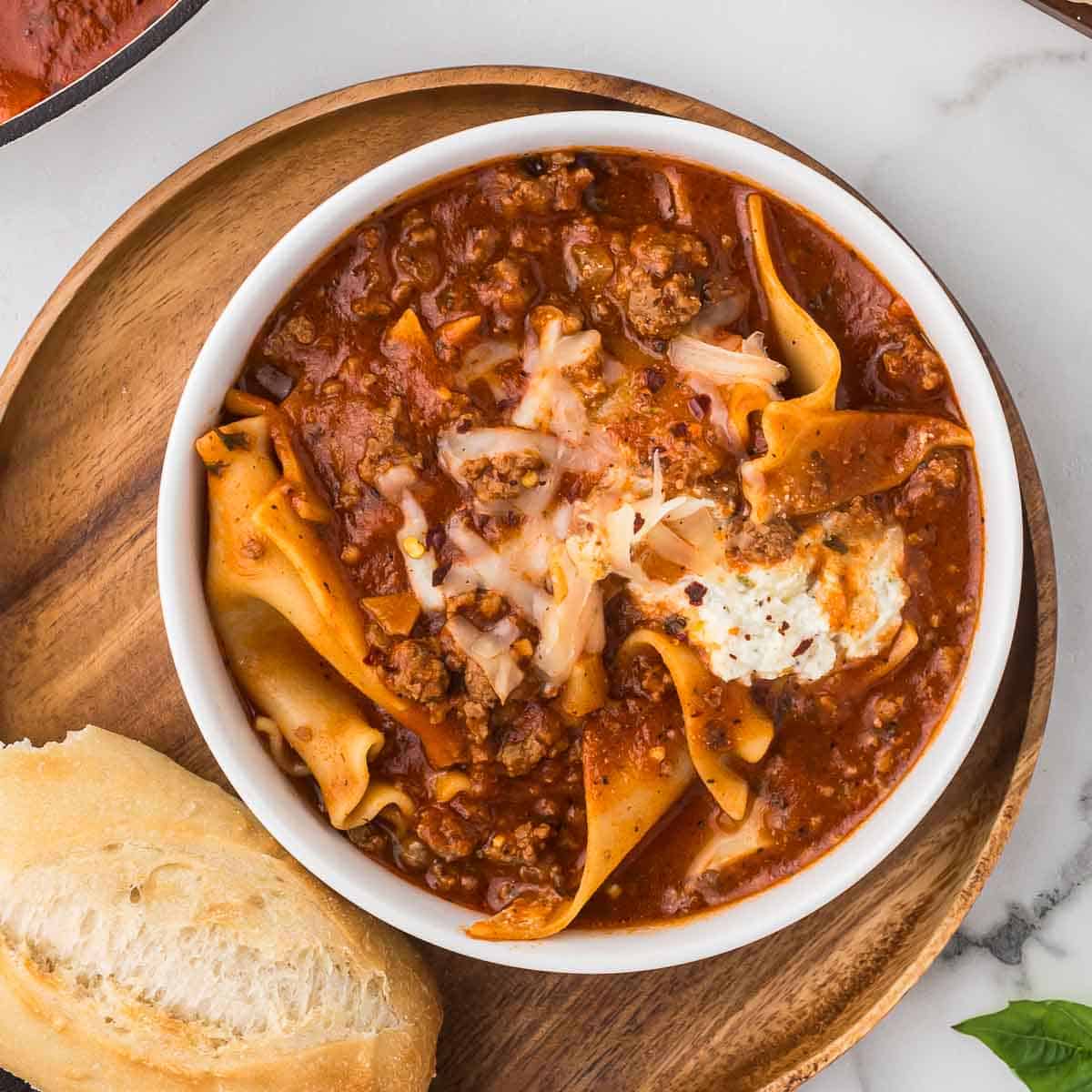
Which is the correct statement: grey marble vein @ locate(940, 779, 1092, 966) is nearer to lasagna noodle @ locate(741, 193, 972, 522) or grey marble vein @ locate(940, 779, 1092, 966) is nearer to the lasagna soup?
the lasagna soup

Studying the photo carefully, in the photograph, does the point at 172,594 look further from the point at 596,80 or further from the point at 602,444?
the point at 596,80

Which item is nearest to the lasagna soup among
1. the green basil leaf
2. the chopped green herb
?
the chopped green herb

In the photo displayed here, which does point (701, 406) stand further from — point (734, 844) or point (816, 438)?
point (734, 844)

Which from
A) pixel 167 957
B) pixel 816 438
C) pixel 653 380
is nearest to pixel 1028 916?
pixel 816 438

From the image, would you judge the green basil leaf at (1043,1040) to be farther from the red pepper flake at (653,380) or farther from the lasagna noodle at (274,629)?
the red pepper flake at (653,380)

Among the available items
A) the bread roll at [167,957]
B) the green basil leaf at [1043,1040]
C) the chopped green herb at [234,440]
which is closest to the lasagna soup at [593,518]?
the chopped green herb at [234,440]
